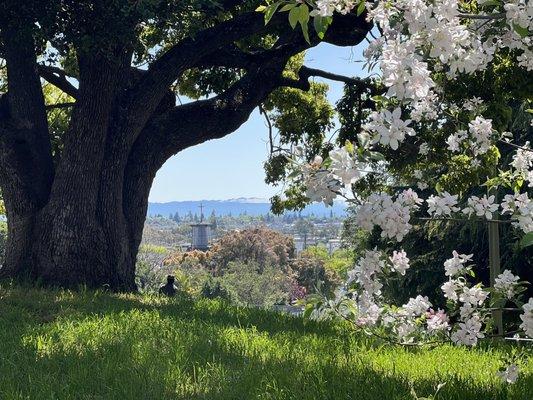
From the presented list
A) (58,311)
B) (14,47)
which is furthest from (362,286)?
(14,47)

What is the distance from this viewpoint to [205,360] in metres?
5.62

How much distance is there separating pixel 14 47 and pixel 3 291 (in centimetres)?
425

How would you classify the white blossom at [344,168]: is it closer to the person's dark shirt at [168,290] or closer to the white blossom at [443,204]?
the white blossom at [443,204]

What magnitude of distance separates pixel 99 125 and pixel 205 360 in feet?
19.2

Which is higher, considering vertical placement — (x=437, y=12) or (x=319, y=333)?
(x=437, y=12)

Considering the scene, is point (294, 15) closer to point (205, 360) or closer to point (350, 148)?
point (350, 148)

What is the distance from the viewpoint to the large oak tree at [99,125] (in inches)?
382

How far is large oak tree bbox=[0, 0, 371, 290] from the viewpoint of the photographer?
382 inches

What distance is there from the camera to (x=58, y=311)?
25.8 ft

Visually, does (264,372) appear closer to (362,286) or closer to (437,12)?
(362,286)

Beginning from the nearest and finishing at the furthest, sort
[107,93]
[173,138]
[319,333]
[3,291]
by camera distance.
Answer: [319,333], [3,291], [107,93], [173,138]

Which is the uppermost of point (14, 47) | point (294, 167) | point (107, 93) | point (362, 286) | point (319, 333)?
point (14, 47)

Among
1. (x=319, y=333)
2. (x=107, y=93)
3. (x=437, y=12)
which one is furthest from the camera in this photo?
(x=107, y=93)

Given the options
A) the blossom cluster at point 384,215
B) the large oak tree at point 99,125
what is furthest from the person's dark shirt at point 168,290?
the blossom cluster at point 384,215
